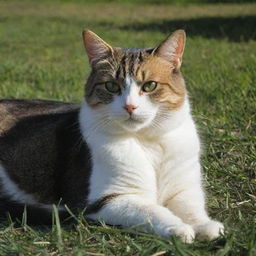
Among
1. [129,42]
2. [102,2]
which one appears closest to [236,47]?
[129,42]

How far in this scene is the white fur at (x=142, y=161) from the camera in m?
2.81

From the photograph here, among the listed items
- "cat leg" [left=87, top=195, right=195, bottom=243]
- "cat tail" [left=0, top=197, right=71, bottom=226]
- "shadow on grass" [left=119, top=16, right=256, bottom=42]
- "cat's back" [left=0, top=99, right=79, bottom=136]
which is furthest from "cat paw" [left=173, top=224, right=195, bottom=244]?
"shadow on grass" [left=119, top=16, right=256, bottom=42]

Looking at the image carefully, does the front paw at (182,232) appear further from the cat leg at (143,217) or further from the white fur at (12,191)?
the white fur at (12,191)

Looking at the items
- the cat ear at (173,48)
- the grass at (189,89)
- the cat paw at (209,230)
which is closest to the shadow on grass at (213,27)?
the grass at (189,89)

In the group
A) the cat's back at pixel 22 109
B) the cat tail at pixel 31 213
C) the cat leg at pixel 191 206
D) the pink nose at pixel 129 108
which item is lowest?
the cat tail at pixel 31 213

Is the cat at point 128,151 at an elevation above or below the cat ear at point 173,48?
below

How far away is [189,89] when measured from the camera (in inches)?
211

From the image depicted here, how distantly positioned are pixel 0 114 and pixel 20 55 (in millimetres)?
5259

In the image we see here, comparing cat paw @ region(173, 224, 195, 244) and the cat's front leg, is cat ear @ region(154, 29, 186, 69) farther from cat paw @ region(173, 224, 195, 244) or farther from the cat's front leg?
cat paw @ region(173, 224, 195, 244)

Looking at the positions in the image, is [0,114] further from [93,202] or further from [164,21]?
[164,21]

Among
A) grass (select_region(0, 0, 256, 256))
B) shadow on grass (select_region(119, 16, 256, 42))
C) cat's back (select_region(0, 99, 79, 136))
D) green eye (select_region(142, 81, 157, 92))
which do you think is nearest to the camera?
grass (select_region(0, 0, 256, 256))

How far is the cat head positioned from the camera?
2.85 meters

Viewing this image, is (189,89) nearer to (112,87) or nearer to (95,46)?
(95,46)

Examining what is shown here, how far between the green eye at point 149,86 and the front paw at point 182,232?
2.31ft
